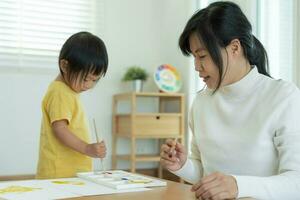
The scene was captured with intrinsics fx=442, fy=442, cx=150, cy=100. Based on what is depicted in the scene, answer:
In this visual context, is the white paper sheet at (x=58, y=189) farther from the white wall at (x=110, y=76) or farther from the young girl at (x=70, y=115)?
the white wall at (x=110, y=76)

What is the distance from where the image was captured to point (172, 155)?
1.16 meters

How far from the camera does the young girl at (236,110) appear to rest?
1054mm

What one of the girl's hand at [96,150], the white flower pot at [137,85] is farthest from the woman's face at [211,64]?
the white flower pot at [137,85]

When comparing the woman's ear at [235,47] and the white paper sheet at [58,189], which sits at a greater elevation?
the woman's ear at [235,47]

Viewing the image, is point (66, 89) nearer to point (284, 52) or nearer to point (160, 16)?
point (284, 52)

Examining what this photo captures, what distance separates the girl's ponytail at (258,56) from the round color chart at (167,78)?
7.21 feet

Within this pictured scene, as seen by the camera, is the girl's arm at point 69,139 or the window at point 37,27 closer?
the girl's arm at point 69,139

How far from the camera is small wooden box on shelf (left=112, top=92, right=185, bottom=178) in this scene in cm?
323

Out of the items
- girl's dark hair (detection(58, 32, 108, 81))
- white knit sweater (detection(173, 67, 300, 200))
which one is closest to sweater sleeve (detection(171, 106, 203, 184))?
white knit sweater (detection(173, 67, 300, 200))

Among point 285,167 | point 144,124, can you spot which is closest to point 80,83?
point 285,167

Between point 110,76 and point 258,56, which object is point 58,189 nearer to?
point 258,56

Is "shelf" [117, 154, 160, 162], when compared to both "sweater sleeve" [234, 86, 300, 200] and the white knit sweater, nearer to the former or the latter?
the white knit sweater

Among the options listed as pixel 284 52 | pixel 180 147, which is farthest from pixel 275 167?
pixel 284 52

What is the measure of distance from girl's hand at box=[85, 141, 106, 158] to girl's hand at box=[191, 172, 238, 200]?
0.63 metres
